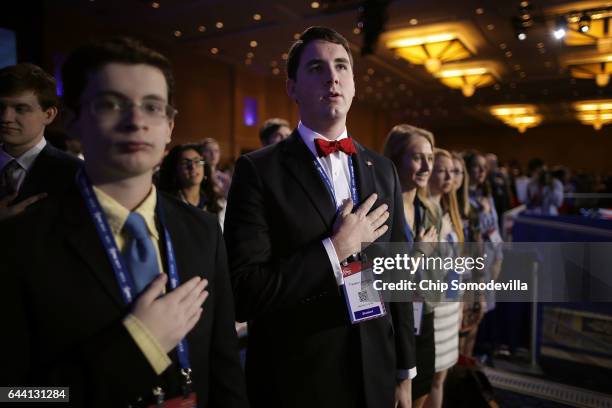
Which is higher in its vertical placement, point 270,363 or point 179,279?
point 179,279

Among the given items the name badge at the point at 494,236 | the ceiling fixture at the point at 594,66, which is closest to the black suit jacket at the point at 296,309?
the name badge at the point at 494,236

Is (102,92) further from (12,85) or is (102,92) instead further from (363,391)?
(363,391)

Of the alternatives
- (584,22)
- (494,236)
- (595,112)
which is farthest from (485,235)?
(595,112)

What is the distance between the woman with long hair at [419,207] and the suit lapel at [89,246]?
135 cm

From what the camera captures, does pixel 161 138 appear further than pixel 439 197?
No

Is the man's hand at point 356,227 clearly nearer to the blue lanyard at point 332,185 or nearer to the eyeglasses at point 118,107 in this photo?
the blue lanyard at point 332,185

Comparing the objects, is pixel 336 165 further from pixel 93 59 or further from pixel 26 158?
pixel 26 158

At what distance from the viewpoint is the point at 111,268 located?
84cm

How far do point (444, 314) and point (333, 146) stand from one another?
1.32 meters

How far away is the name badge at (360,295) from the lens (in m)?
1.32

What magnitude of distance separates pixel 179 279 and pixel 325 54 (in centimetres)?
86

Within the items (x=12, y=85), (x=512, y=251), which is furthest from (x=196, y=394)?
(x=512, y=251)

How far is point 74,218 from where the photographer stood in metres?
0.85

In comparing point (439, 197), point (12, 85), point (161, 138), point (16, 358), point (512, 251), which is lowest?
point (512, 251)
